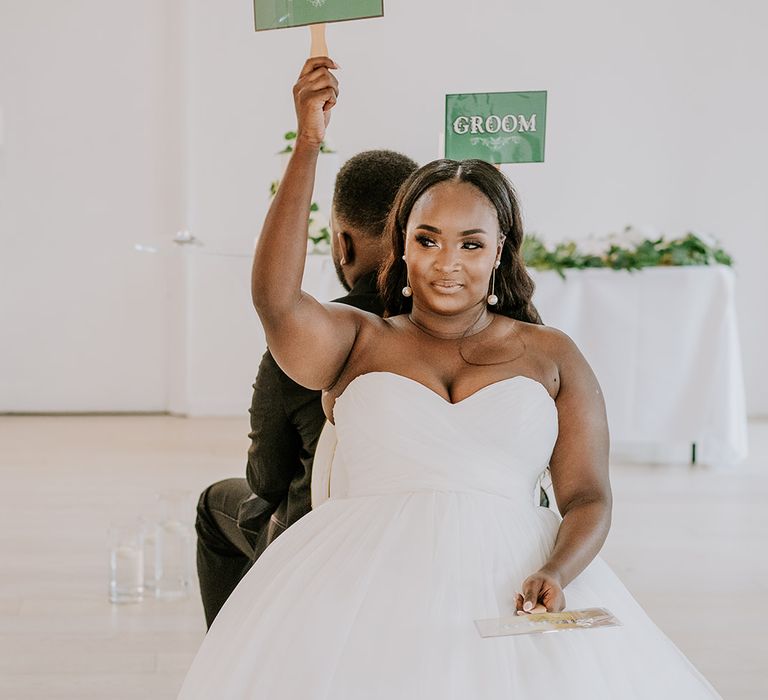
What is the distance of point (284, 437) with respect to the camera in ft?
8.60

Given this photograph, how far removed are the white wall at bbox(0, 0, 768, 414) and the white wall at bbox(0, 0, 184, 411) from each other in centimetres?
5

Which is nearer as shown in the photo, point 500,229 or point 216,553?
point 500,229

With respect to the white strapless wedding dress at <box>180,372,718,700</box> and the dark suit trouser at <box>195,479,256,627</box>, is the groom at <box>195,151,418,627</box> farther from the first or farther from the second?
the white strapless wedding dress at <box>180,372,718,700</box>

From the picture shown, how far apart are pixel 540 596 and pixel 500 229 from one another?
59 centimetres

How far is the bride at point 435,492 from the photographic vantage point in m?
1.50

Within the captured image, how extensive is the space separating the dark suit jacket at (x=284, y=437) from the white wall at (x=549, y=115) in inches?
223

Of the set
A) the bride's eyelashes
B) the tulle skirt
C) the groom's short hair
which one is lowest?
the tulle skirt

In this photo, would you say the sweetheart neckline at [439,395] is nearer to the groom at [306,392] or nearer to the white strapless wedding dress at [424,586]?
the white strapless wedding dress at [424,586]

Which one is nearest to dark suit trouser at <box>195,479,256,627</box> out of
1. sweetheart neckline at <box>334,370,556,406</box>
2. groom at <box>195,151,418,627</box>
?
groom at <box>195,151,418,627</box>

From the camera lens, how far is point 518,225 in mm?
1939

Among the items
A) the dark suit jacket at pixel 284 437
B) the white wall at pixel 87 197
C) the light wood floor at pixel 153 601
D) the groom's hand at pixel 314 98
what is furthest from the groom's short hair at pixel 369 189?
the white wall at pixel 87 197

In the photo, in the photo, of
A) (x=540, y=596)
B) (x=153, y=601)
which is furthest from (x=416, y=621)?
(x=153, y=601)

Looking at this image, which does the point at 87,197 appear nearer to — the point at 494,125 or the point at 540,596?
the point at 494,125

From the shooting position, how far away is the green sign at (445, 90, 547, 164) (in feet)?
7.04
